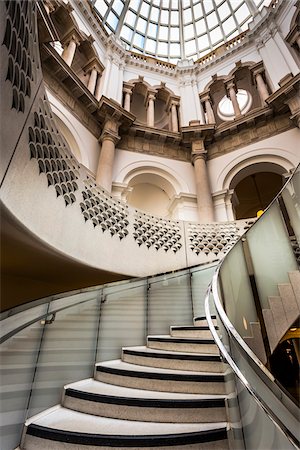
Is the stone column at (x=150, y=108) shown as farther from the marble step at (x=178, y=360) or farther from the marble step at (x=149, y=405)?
the marble step at (x=149, y=405)

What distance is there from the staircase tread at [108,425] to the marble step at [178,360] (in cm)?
75

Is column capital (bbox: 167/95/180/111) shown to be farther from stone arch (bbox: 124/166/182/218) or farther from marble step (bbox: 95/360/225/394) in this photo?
marble step (bbox: 95/360/225/394)

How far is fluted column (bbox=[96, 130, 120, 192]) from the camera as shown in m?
8.73

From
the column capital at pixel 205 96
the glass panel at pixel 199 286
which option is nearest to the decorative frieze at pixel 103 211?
the glass panel at pixel 199 286

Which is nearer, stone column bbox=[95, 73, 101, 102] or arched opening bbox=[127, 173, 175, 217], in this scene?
stone column bbox=[95, 73, 101, 102]

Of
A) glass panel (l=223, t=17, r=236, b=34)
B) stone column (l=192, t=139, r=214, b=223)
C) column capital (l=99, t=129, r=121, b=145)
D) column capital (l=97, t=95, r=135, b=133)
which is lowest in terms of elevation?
stone column (l=192, t=139, r=214, b=223)

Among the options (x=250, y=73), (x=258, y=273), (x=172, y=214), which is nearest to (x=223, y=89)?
(x=250, y=73)

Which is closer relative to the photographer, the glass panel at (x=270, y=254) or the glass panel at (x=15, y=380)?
the glass panel at (x=15, y=380)

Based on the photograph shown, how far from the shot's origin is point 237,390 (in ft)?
5.42

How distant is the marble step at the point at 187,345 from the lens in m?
3.34

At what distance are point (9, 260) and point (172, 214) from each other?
6.96m

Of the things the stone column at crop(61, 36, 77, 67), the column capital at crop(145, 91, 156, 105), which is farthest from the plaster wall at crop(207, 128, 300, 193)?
the stone column at crop(61, 36, 77, 67)

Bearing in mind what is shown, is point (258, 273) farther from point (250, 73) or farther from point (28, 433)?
point (250, 73)

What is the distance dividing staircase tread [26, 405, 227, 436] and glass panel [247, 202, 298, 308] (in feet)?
7.24
